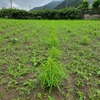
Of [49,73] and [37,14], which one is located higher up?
[37,14]

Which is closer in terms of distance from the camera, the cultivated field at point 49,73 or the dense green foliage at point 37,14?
the cultivated field at point 49,73

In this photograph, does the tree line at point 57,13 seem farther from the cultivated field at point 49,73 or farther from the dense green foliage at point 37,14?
the cultivated field at point 49,73

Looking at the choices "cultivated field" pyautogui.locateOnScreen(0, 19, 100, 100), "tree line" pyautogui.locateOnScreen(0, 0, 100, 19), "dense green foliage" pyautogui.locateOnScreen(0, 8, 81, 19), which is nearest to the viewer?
"cultivated field" pyautogui.locateOnScreen(0, 19, 100, 100)

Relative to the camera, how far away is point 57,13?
18422mm

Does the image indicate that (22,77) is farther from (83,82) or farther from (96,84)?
(96,84)

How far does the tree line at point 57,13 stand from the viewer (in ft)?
57.9

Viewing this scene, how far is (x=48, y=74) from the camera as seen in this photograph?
5.96 feet

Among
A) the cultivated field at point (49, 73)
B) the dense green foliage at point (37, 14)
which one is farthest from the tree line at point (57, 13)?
the cultivated field at point (49, 73)

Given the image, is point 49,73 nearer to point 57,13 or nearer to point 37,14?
point 57,13

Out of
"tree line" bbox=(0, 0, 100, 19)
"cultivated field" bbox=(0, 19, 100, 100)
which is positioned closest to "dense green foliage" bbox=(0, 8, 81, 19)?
"tree line" bbox=(0, 0, 100, 19)

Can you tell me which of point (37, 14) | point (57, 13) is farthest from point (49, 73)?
point (37, 14)

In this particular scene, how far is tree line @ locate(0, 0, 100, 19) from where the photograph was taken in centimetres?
1764

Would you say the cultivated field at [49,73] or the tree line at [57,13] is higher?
the tree line at [57,13]

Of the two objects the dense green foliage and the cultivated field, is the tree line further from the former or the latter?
the cultivated field
